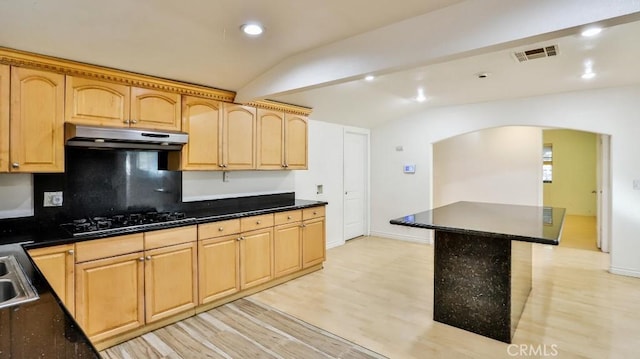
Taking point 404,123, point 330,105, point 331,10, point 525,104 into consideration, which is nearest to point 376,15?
point 331,10

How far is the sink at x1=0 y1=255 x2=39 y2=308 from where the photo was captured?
1365mm

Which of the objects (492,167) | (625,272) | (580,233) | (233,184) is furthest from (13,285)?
(580,233)

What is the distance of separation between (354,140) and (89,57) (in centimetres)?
437

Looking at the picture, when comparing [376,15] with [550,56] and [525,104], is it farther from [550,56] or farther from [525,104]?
[525,104]

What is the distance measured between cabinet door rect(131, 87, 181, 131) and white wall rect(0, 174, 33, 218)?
0.90m

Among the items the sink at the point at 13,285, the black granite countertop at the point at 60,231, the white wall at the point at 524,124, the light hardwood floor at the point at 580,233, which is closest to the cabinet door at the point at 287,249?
the black granite countertop at the point at 60,231

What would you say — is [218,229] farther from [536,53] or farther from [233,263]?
[536,53]

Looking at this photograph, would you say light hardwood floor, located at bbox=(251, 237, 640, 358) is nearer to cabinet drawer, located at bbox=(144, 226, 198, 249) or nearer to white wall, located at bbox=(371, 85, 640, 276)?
white wall, located at bbox=(371, 85, 640, 276)

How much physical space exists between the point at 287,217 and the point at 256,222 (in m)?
0.46

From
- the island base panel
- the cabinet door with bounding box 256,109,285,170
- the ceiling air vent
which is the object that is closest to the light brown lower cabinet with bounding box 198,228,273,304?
the cabinet door with bounding box 256,109,285,170

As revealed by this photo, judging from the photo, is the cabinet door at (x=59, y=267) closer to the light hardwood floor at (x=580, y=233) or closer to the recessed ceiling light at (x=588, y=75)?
the recessed ceiling light at (x=588, y=75)

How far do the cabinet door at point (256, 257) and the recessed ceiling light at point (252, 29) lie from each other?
194 cm

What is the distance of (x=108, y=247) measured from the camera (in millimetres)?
2457

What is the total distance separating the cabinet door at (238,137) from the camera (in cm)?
352
